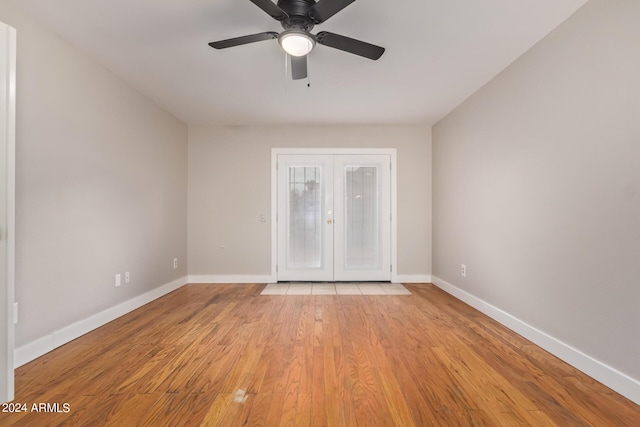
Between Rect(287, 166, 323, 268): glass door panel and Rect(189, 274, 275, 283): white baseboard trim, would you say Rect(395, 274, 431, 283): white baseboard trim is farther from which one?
Rect(189, 274, 275, 283): white baseboard trim

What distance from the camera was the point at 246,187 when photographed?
15.8 ft

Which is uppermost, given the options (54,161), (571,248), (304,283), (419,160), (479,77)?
(479,77)

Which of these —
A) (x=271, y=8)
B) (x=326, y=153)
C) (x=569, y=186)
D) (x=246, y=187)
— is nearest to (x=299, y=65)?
(x=271, y=8)

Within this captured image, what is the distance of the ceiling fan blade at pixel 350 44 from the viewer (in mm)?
2065

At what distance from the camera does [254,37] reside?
6.82 ft

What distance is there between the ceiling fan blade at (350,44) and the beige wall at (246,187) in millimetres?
2628

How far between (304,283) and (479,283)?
237 centimetres

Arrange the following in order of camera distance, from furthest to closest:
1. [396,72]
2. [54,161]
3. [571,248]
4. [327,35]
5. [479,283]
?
[479,283], [396,72], [54,161], [571,248], [327,35]

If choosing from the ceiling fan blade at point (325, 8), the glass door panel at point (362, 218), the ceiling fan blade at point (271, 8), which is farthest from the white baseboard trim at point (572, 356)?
the ceiling fan blade at point (271, 8)

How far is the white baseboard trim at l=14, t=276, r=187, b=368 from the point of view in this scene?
2154mm

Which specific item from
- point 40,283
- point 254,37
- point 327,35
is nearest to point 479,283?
point 327,35

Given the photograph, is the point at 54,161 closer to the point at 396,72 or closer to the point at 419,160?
the point at 396,72

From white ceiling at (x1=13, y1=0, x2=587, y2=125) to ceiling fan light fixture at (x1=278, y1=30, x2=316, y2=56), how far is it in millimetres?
302

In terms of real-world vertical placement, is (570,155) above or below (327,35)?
below
